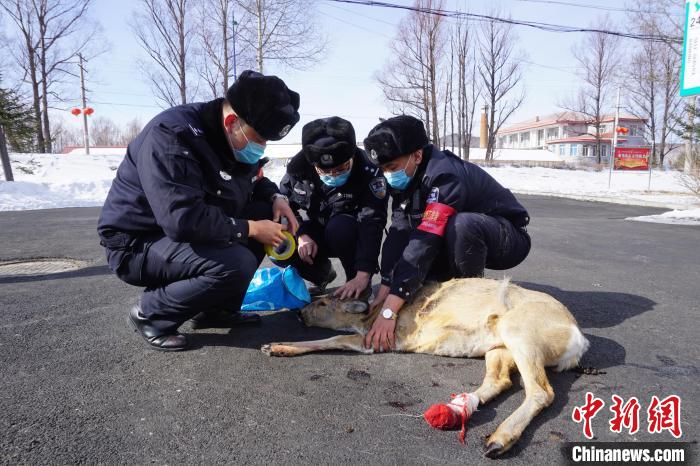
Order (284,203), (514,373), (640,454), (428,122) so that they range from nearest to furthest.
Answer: (640,454) < (514,373) < (284,203) < (428,122)

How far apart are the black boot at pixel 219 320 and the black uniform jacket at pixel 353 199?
3.05ft

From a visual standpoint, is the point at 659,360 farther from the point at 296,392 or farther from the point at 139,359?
the point at 139,359

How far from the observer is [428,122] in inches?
1176

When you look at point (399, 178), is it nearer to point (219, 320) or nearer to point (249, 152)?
point (249, 152)

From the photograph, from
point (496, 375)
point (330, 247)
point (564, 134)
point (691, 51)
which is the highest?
point (564, 134)

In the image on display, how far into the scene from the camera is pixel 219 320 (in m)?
3.39

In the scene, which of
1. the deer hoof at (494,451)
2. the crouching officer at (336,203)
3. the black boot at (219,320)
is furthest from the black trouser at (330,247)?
the deer hoof at (494,451)

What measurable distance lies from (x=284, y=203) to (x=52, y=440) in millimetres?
2097

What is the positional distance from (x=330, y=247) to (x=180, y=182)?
5.27 ft

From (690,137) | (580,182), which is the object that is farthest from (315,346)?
(580,182)

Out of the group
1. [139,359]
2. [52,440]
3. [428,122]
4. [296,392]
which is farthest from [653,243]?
[428,122]

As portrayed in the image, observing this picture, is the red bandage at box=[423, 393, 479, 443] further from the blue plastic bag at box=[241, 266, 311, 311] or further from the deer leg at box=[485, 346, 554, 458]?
the blue plastic bag at box=[241, 266, 311, 311]

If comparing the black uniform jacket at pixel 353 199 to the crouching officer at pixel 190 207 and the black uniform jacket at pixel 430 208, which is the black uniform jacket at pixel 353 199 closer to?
the black uniform jacket at pixel 430 208

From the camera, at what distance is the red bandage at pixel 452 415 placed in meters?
1.98
